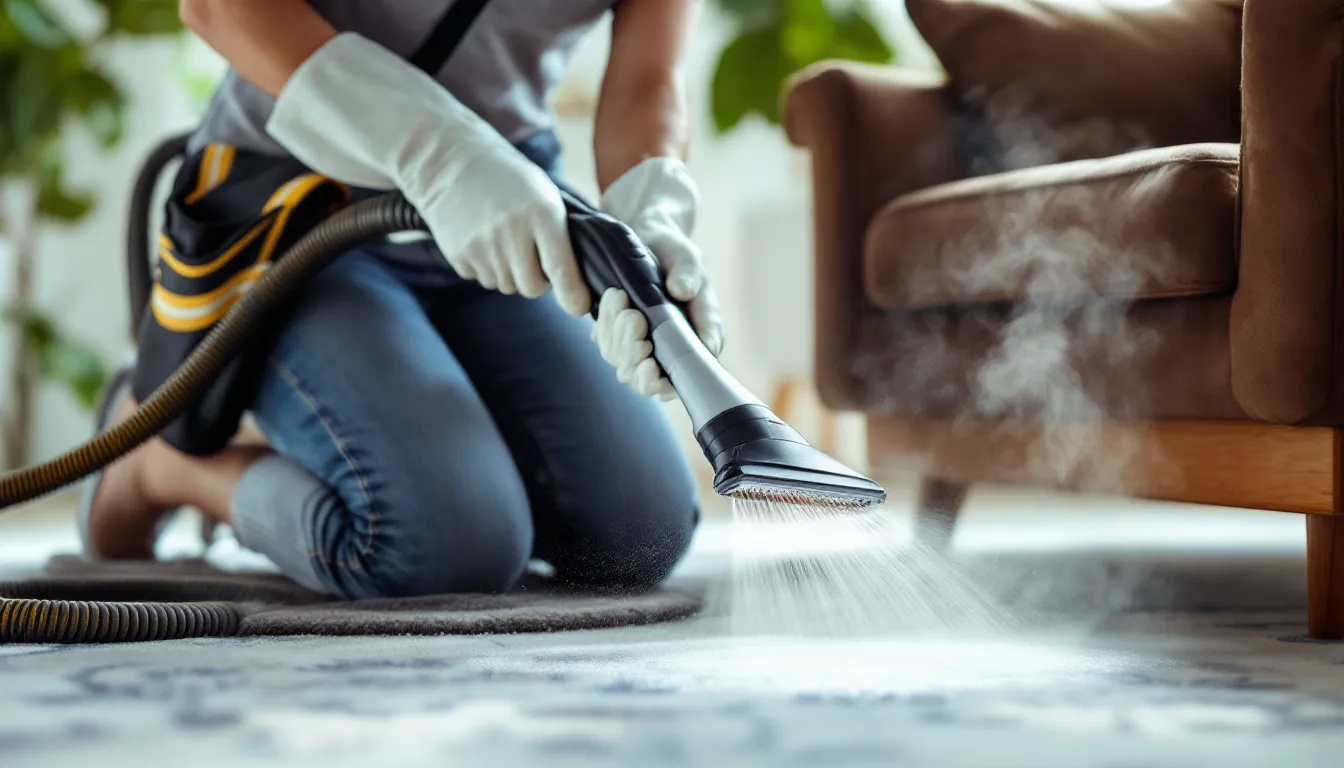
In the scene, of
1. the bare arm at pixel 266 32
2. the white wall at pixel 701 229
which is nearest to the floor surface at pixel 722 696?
the bare arm at pixel 266 32

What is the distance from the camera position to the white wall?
9.84 feet

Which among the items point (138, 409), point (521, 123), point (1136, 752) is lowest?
point (1136, 752)

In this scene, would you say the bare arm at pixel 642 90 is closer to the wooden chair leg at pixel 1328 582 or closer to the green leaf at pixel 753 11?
the wooden chair leg at pixel 1328 582

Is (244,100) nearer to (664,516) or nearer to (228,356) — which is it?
(228,356)

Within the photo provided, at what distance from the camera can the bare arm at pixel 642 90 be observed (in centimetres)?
127

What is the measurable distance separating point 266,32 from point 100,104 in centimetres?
192

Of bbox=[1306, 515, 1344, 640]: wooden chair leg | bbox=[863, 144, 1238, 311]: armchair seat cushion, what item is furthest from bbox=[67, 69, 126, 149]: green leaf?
bbox=[1306, 515, 1344, 640]: wooden chair leg

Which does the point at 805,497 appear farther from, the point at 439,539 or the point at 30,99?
the point at 30,99

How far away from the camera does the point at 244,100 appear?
4.07 feet

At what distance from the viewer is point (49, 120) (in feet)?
8.86

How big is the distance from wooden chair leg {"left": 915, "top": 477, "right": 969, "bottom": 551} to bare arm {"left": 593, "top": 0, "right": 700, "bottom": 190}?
1.71 ft

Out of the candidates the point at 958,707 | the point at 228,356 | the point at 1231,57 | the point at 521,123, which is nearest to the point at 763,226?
the point at 1231,57

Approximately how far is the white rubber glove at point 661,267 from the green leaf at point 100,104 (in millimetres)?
1940

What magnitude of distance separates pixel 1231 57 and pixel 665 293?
35.5 inches
